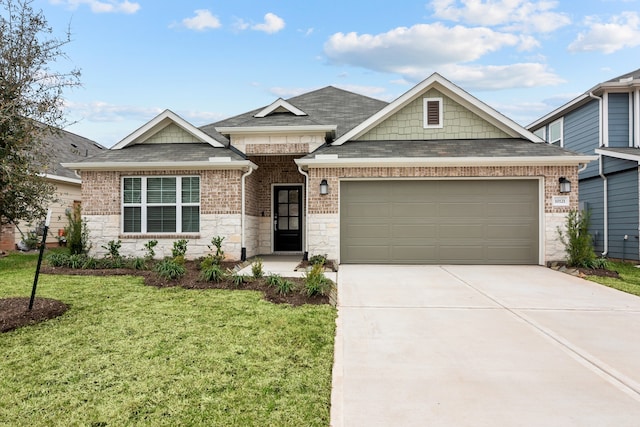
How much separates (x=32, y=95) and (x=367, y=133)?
8.51 m

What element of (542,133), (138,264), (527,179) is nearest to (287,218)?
(138,264)

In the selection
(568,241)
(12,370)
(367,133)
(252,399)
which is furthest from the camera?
(367,133)

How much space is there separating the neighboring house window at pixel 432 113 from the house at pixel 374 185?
0.03 metres

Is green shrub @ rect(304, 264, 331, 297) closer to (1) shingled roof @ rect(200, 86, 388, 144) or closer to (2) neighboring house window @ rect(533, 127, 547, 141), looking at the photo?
(1) shingled roof @ rect(200, 86, 388, 144)

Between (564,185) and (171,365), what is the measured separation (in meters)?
10.4

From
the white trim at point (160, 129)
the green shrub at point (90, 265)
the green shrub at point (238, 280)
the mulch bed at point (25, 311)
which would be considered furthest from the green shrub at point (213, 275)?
the white trim at point (160, 129)

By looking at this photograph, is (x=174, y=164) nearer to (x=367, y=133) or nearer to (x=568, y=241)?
(x=367, y=133)

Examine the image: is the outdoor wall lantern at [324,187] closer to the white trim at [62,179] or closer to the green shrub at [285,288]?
the green shrub at [285,288]

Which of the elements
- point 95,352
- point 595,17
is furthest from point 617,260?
point 95,352

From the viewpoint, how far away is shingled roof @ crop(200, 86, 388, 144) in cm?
1175

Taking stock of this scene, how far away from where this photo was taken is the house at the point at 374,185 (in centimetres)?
1039

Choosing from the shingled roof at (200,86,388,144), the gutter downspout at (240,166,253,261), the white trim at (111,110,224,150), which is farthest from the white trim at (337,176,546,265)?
the white trim at (111,110,224,150)

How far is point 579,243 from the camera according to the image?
9.55m

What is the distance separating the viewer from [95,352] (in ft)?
13.7
